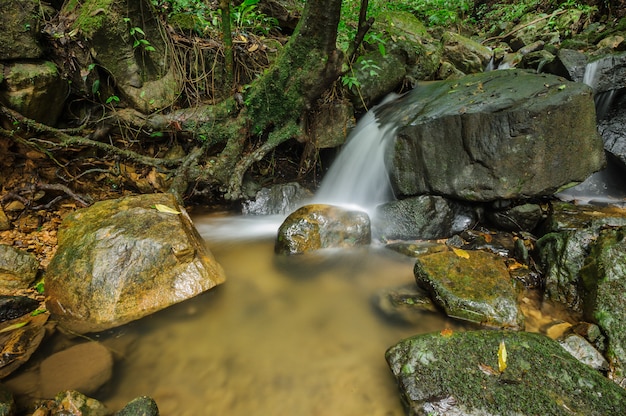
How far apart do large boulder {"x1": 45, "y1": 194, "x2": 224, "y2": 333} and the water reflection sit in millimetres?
155

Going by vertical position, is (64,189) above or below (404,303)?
above

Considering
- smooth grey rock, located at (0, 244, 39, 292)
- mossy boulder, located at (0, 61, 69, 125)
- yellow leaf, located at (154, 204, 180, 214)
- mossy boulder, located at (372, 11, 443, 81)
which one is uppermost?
mossy boulder, located at (372, 11, 443, 81)

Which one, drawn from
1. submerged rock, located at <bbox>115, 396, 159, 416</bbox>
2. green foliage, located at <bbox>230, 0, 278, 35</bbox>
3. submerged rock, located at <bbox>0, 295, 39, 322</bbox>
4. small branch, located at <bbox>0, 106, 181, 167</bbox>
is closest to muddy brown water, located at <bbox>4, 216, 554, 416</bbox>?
→ submerged rock, located at <bbox>115, 396, 159, 416</bbox>

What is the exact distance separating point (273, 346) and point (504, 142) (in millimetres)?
3580

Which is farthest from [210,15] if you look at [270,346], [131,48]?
[270,346]

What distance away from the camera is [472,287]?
2.80 meters

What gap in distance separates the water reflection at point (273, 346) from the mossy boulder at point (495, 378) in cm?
24

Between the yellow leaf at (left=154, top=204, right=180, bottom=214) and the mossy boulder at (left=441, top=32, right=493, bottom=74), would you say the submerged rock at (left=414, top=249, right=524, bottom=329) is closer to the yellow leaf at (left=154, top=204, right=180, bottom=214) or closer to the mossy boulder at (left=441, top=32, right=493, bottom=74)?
the yellow leaf at (left=154, top=204, right=180, bottom=214)

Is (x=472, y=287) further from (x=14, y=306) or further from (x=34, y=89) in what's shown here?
(x=34, y=89)

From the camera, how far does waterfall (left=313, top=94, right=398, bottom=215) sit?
4945mm

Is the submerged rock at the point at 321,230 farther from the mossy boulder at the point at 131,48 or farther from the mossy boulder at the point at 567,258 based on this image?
the mossy boulder at the point at 131,48

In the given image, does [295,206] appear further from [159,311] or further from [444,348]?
[444,348]

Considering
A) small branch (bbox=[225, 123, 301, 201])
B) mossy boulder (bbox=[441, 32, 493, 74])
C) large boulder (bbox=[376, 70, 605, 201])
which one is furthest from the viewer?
mossy boulder (bbox=[441, 32, 493, 74])

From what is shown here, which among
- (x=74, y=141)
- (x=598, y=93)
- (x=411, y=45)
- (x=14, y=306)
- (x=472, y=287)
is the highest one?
(x=411, y=45)
